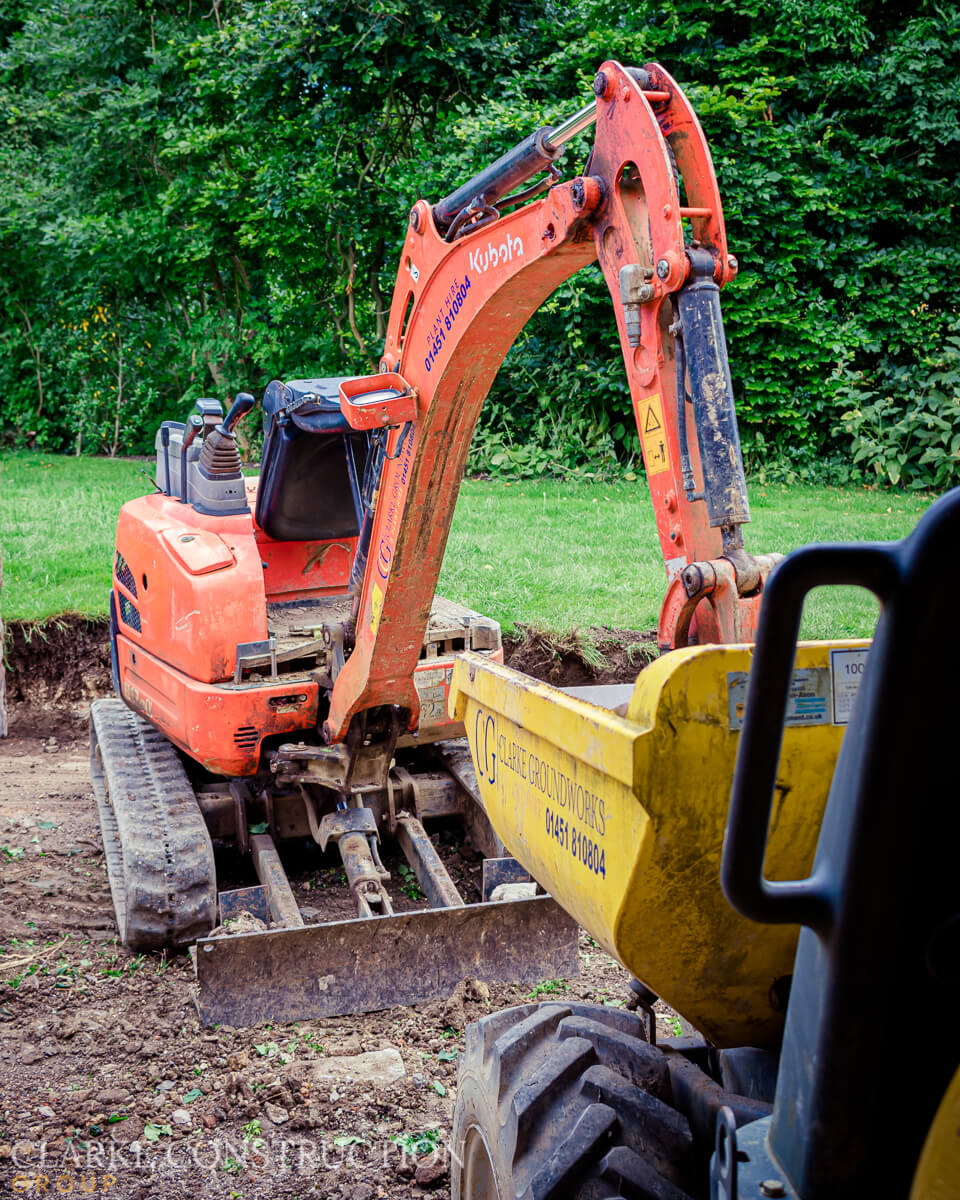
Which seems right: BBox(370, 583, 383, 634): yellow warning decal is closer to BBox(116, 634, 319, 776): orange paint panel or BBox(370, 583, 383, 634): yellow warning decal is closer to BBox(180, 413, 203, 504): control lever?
BBox(116, 634, 319, 776): orange paint panel

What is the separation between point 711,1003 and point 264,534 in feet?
12.7

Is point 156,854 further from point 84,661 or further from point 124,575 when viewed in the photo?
point 84,661

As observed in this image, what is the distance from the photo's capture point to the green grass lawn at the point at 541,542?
7.74 metres

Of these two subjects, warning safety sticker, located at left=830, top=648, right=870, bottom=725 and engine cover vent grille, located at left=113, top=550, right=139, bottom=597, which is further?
engine cover vent grille, located at left=113, top=550, right=139, bottom=597

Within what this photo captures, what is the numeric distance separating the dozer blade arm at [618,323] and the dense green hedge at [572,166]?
9.99 meters

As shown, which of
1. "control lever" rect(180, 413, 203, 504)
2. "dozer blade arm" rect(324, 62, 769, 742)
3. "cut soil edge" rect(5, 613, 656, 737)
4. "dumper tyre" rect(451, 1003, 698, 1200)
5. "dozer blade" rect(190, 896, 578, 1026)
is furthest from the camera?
"cut soil edge" rect(5, 613, 656, 737)

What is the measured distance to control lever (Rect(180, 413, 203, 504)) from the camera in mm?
5012

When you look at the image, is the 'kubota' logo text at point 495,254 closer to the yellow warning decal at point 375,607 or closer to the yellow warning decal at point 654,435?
the yellow warning decal at point 654,435

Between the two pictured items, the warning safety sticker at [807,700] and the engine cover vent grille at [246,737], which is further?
the engine cover vent grille at [246,737]

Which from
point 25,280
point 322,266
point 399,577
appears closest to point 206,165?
point 322,266

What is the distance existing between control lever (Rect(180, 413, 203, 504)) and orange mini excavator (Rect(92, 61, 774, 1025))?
15mm

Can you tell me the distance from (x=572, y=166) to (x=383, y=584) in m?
10.3

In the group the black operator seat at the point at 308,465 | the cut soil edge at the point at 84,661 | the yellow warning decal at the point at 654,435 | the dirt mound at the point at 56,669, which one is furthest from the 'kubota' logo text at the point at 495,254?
the dirt mound at the point at 56,669

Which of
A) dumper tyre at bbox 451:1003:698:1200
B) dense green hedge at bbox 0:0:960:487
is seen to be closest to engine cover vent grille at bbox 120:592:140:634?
dumper tyre at bbox 451:1003:698:1200
